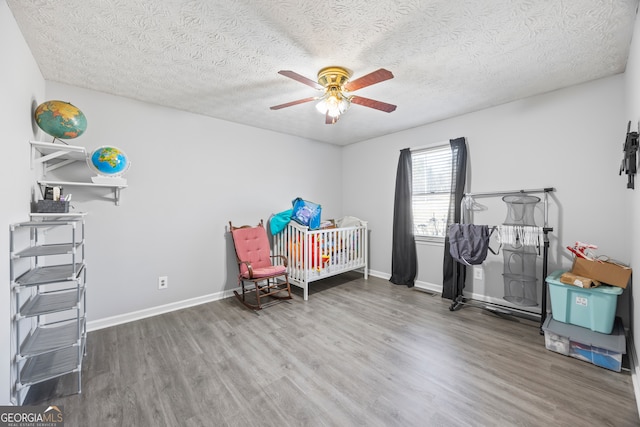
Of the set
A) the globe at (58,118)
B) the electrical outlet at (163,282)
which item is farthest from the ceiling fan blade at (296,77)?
the electrical outlet at (163,282)

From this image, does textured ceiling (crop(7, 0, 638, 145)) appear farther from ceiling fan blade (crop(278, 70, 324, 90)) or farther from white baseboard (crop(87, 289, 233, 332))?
white baseboard (crop(87, 289, 233, 332))

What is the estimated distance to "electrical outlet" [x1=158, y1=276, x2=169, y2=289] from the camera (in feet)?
9.40

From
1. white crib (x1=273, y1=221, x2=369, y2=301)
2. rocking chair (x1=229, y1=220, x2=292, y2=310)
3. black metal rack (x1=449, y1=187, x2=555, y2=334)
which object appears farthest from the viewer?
white crib (x1=273, y1=221, x2=369, y2=301)

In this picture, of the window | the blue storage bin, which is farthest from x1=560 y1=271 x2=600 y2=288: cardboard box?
the window

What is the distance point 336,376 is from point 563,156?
118 inches

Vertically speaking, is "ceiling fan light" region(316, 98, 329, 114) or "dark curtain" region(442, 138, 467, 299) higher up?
"ceiling fan light" region(316, 98, 329, 114)

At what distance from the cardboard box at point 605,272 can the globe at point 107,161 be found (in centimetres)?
415

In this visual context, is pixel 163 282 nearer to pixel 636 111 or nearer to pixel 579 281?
pixel 579 281

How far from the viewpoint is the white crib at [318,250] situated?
3.35m

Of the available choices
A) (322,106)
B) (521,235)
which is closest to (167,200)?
(322,106)

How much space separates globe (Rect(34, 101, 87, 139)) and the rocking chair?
1.77 metres

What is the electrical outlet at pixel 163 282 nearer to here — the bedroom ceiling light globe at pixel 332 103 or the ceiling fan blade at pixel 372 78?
the bedroom ceiling light globe at pixel 332 103

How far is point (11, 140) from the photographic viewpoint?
149cm

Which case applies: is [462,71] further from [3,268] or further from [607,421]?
[3,268]
